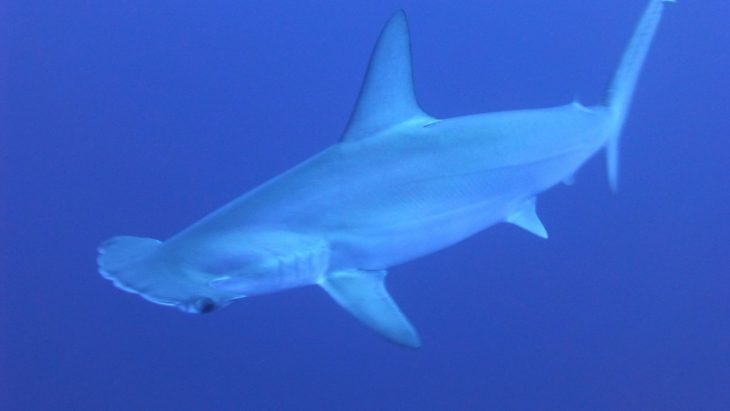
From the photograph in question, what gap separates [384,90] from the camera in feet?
10.0

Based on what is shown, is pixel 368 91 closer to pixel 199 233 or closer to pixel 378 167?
pixel 378 167

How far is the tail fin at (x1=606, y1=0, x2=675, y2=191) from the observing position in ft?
13.0

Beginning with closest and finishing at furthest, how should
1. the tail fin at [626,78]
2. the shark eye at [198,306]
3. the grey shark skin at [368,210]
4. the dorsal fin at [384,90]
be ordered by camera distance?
the shark eye at [198,306] → the grey shark skin at [368,210] → the dorsal fin at [384,90] → the tail fin at [626,78]

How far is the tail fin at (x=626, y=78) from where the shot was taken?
13.0 ft

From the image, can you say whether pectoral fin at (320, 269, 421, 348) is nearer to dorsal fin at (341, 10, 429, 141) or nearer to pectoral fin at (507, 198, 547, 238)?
dorsal fin at (341, 10, 429, 141)

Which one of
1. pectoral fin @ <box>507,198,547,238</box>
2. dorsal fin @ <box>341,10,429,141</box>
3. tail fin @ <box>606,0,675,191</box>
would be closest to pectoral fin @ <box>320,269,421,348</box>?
dorsal fin @ <box>341,10,429,141</box>

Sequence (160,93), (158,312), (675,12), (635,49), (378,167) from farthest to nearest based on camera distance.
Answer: (675,12)
(160,93)
(158,312)
(635,49)
(378,167)

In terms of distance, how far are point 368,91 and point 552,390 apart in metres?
3.49

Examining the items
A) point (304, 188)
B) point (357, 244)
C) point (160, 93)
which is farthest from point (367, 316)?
point (160, 93)

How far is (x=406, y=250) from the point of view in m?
3.12

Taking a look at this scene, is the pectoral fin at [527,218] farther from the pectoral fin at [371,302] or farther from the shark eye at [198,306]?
the shark eye at [198,306]

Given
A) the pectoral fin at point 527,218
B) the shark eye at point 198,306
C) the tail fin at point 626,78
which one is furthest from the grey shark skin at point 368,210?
the tail fin at point 626,78

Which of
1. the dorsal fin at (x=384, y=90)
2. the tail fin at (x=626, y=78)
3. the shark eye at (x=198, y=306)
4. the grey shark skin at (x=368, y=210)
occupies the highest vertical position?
the tail fin at (x=626, y=78)

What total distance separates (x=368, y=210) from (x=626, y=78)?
198cm
